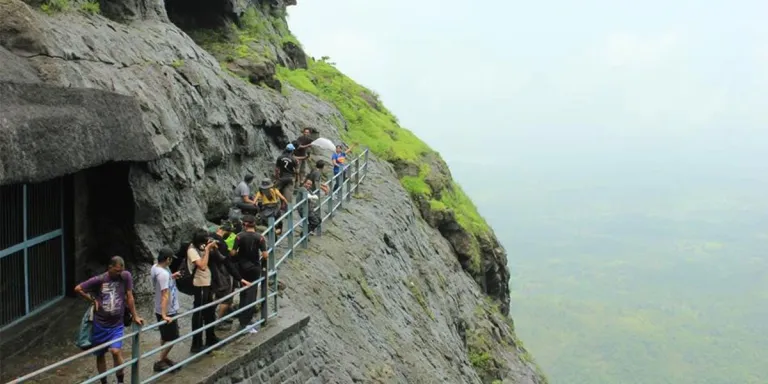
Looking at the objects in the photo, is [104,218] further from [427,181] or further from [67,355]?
[427,181]

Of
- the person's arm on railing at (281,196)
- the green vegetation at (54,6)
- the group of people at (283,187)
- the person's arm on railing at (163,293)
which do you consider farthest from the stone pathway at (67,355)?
the green vegetation at (54,6)

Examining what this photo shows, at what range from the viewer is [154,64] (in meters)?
15.8

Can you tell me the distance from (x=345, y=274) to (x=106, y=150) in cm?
663

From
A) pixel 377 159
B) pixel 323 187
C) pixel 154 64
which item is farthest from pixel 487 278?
pixel 154 64

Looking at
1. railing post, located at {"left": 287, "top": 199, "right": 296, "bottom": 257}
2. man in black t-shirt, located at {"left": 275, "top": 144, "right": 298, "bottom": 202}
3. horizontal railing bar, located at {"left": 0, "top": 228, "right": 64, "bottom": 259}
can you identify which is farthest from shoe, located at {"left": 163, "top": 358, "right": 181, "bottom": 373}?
man in black t-shirt, located at {"left": 275, "top": 144, "right": 298, "bottom": 202}

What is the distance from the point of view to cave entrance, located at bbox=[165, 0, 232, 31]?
2678 cm

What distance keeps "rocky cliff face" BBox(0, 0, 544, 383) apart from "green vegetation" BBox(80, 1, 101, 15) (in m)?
0.02

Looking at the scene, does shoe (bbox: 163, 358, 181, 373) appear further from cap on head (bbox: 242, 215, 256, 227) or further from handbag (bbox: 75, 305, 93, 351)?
cap on head (bbox: 242, 215, 256, 227)

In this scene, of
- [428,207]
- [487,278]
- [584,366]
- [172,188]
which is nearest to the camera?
[172,188]

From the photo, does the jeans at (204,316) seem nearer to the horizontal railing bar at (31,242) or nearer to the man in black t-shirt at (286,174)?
the horizontal railing bar at (31,242)

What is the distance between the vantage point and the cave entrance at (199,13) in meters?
26.8

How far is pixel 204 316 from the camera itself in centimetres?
1098

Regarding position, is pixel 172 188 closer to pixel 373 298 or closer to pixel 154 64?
pixel 154 64

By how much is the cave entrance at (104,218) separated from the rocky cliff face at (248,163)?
0.17 meters
